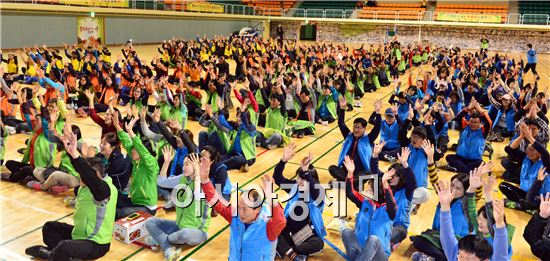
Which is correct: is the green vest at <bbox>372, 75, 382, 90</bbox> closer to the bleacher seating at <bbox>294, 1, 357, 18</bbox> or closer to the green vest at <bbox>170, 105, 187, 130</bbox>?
the green vest at <bbox>170, 105, 187, 130</bbox>

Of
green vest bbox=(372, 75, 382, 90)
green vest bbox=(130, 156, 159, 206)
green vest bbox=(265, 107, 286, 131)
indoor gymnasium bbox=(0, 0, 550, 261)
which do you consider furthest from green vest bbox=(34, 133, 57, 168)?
green vest bbox=(372, 75, 382, 90)

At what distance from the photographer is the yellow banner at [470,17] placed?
1167 inches

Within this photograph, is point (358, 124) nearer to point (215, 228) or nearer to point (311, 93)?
point (215, 228)

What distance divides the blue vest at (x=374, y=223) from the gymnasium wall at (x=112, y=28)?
20657 millimetres

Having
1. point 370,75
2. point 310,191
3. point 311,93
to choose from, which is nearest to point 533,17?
A: point 370,75

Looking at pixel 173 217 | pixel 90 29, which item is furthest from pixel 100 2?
pixel 173 217

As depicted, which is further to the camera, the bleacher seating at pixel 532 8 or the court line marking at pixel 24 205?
A: the bleacher seating at pixel 532 8

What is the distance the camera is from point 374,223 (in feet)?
13.9

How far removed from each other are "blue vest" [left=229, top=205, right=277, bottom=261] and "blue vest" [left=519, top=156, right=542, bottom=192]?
4.08 meters

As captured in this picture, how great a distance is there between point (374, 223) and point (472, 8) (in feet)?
111

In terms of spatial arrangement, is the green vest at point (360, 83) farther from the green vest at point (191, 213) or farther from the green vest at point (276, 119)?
the green vest at point (191, 213)

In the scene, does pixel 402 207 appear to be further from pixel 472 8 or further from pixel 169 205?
pixel 472 8

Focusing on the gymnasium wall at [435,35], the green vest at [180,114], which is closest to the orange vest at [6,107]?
the green vest at [180,114]

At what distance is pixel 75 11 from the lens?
21625mm
